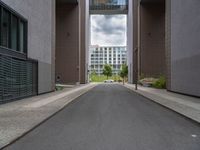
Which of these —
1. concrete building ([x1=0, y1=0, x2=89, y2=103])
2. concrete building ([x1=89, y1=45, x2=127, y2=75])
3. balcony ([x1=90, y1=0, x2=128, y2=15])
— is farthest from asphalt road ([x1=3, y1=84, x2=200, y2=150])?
concrete building ([x1=89, y1=45, x2=127, y2=75])

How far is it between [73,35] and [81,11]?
30.8 feet

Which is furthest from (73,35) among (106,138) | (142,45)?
(106,138)

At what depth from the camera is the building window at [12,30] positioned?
15734 mm

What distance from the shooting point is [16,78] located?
17.6 meters

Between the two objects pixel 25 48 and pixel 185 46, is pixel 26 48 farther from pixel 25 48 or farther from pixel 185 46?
pixel 185 46

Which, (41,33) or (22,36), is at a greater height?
(41,33)

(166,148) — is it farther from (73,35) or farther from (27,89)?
(73,35)

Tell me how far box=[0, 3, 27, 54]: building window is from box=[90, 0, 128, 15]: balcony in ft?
190

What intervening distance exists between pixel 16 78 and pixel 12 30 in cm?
288

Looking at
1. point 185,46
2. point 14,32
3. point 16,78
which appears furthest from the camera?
point 185,46

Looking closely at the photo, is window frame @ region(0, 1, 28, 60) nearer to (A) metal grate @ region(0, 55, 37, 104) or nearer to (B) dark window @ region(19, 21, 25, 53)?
(B) dark window @ region(19, 21, 25, 53)

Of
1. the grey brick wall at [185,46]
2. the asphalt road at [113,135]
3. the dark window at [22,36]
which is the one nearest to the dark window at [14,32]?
the dark window at [22,36]

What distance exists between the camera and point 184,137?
24.9 ft

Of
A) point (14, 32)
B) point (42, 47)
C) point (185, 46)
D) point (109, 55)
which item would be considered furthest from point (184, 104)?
point (109, 55)
